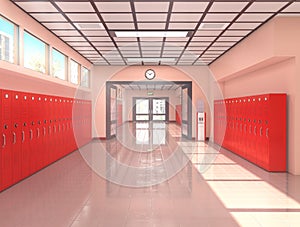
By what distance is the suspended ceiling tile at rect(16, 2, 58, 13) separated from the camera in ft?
20.4

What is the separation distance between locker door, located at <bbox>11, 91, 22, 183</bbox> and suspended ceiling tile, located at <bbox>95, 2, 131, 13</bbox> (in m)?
2.37

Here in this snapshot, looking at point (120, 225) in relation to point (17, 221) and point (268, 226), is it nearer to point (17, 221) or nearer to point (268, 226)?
point (17, 221)

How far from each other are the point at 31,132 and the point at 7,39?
2.04 meters

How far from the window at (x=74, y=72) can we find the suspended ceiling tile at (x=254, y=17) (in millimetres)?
6198

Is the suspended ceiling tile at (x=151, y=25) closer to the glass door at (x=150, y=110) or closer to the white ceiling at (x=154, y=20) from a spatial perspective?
the white ceiling at (x=154, y=20)

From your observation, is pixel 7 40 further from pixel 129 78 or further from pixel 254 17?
pixel 129 78

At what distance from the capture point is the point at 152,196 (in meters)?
5.43

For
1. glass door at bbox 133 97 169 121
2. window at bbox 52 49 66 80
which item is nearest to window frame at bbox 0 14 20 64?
window at bbox 52 49 66 80

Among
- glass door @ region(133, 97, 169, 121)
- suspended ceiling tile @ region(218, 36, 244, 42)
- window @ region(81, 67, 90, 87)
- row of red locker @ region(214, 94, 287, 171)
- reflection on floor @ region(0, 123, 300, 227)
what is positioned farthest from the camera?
glass door @ region(133, 97, 169, 121)

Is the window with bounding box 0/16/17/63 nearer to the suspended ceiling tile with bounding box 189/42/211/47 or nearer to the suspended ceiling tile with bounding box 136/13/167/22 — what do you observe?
the suspended ceiling tile with bounding box 136/13/167/22

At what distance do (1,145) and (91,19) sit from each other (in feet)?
11.1

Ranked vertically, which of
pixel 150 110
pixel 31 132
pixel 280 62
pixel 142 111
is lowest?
pixel 31 132

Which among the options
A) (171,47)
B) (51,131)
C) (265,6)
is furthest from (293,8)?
(51,131)

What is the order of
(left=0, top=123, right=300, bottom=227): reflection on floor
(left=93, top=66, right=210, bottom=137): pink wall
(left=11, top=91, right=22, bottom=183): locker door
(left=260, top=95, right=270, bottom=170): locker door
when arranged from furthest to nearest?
1. (left=93, top=66, right=210, bottom=137): pink wall
2. (left=260, top=95, right=270, bottom=170): locker door
3. (left=11, top=91, right=22, bottom=183): locker door
4. (left=0, top=123, right=300, bottom=227): reflection on floor
